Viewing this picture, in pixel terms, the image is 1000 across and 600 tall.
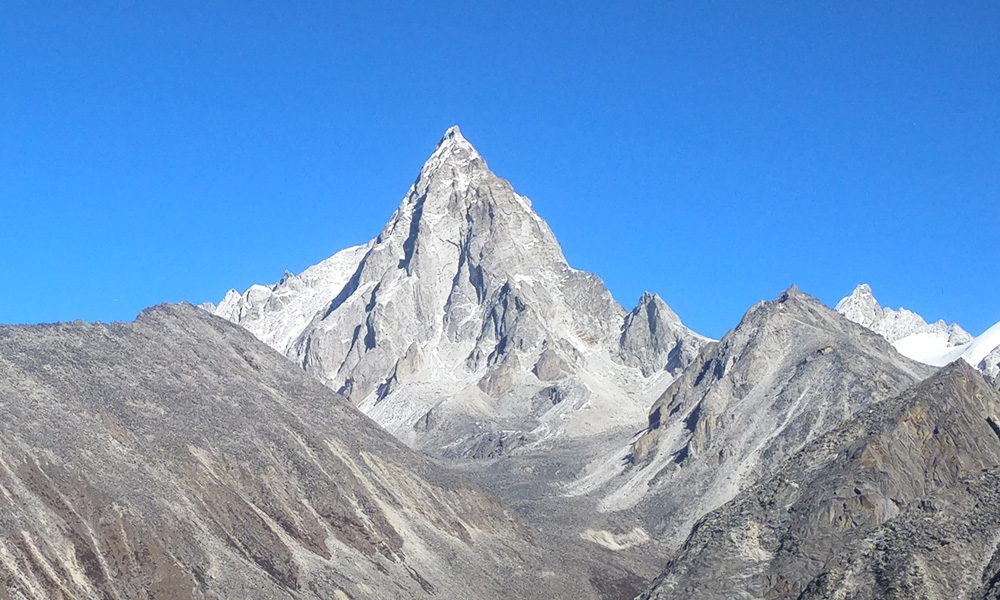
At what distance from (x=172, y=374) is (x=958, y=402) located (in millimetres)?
67601

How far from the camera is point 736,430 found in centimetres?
17912

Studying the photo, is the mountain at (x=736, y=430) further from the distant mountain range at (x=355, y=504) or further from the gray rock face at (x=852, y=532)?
the gray rock face at (x=852, y=532)

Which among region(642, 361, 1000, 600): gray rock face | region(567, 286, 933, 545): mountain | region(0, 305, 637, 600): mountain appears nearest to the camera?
region(642, 361, 1000, 600): gray rock face

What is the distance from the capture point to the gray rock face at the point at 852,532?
47.9 m

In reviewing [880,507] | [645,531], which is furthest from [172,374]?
[880,507]

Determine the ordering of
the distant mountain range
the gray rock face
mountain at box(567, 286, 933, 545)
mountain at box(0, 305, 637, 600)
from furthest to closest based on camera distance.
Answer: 1. mountain at box(567, 286, 933, 545)
2. mountain at box(0, 305, 637, 600)
3. the distant mountain range
4. the gray rock face

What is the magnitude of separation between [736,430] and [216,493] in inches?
3899

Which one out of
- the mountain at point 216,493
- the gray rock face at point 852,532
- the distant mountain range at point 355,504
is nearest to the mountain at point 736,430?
the distant mountain range at point 355,504

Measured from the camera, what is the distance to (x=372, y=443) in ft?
421

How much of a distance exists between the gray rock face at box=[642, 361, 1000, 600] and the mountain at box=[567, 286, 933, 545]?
80.9 metres

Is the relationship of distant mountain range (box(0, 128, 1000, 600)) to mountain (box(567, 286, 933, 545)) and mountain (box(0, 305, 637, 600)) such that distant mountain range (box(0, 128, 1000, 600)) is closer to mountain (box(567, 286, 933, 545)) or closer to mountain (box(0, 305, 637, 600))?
mountain (box(0, 305, 637, 600))

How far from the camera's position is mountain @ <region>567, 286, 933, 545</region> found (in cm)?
16412

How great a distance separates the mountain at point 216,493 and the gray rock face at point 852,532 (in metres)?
36.4

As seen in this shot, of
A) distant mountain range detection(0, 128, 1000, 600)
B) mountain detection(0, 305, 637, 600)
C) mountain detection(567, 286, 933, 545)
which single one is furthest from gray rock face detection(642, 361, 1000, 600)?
mountain detection(567, 286, 933, 545)
